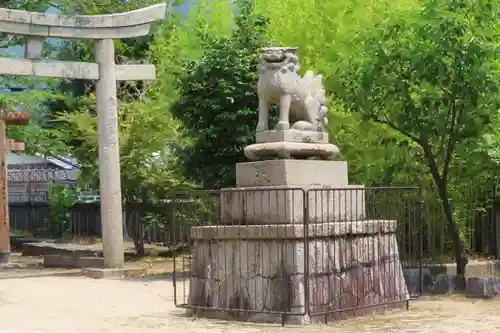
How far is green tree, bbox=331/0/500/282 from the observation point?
12594 mm

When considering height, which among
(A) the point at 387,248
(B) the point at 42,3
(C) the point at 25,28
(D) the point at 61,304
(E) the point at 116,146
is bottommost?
(D) the point at 61,304

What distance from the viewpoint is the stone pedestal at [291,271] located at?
9.91 metres

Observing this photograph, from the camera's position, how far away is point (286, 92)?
1094 centimetres

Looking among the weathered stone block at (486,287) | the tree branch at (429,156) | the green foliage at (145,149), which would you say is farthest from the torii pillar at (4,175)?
the weathered stone block at (486,287)

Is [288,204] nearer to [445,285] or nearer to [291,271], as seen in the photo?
[291,271]

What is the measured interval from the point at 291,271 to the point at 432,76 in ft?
14.5

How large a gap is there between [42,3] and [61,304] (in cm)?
1427

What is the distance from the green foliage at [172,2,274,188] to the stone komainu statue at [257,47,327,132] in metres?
4.56

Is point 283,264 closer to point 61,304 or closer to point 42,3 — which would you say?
point 61,304

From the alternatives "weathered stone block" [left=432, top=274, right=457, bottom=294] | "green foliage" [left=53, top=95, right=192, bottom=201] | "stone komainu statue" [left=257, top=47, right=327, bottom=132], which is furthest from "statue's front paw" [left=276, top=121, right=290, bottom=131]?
"green foliage" [left=53, top=95, right=192, bottom=201]

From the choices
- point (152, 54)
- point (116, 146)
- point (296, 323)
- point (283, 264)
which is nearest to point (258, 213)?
point (283, 264)

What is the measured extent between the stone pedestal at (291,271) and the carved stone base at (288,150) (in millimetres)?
1030

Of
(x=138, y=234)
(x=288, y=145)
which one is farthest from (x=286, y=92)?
(x=138, y=234)

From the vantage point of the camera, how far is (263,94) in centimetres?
1105
